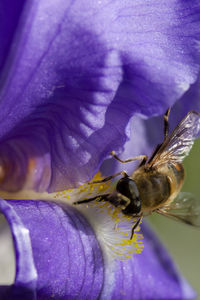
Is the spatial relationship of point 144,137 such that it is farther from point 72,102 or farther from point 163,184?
point 72,102

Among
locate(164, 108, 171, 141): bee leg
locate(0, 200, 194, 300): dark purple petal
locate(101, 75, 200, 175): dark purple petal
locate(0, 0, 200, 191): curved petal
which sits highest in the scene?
locate(0, 0, 200, 191): curved petal

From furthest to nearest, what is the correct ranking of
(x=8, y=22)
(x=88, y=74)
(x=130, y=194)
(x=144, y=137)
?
(x=144, y=137) → (x=130, y=194) → (x=88, y=74) → (x=8, y=22)

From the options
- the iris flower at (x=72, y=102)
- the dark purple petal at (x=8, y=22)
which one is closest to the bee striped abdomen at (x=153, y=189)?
the iris flower at (x=72, y=102)

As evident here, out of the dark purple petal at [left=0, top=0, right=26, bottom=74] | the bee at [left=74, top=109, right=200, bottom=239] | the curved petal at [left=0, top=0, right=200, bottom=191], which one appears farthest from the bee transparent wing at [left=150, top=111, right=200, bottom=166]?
the dark purple petal at [left=0, top=0, right=26, bottom=74]

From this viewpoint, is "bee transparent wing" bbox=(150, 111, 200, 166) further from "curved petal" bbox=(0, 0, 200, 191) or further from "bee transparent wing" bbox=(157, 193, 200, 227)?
"curved petal" bbox=(0, 0, 200, 191)

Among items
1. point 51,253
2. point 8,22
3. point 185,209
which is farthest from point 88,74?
point 185,209

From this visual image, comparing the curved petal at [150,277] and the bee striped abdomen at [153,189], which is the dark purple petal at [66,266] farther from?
the bee striped abdomen at [153,189]

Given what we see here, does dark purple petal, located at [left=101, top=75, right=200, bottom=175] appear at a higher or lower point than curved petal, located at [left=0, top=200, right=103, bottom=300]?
higher
